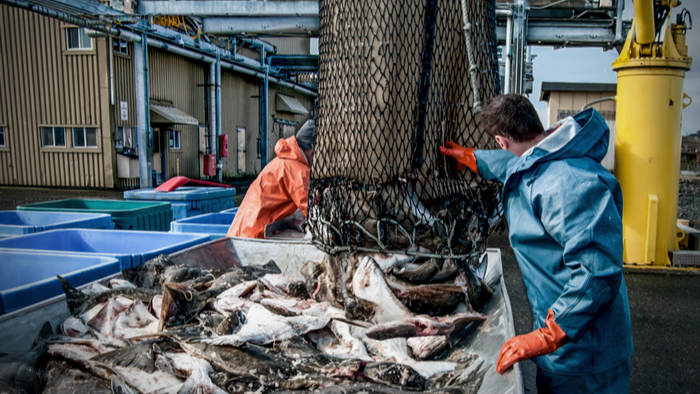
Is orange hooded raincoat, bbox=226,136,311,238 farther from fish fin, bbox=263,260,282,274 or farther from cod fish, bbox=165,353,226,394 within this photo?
cod fish, bbox=165,353,226,394

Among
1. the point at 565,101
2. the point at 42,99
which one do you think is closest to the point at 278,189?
the point at 565,101

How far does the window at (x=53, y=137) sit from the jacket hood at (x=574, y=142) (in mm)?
17160

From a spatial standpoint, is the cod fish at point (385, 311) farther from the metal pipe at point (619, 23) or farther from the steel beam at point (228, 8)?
the metal pipe at point (619, 23)

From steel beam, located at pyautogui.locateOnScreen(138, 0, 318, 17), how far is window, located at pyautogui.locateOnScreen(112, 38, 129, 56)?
5.29 meters

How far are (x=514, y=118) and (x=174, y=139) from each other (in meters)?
16.5

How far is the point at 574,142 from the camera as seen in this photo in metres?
1.79

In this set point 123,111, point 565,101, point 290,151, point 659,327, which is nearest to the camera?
point 290,151

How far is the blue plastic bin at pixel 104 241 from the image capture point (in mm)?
3674

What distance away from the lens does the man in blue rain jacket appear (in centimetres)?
158

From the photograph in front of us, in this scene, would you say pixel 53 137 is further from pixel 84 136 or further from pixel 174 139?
pixel 174 139

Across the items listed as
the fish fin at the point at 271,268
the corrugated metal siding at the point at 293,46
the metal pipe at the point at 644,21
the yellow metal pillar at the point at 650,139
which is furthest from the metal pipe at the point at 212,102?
the fish fin at the point at 271,268

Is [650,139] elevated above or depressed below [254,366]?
above

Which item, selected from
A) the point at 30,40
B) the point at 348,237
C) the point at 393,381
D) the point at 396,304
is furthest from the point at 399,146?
the point at 30,40

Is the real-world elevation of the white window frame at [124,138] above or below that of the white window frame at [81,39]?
below
